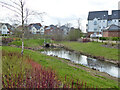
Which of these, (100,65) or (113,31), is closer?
(100,65)

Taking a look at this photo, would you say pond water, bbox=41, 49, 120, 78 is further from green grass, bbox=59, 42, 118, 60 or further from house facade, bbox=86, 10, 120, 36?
house facade, bbox=86, 10, 120, 36

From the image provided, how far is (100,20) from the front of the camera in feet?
139

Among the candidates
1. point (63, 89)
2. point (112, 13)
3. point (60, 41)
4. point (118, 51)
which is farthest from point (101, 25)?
point (63, 89)

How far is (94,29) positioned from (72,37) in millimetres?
15401

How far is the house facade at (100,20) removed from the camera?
133ft

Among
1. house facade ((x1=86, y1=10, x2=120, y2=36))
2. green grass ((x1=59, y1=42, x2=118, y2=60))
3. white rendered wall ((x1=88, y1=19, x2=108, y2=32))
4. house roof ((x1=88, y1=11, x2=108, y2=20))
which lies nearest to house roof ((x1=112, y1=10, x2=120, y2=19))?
house facade ((x1=86, y1=10, x2=120, y2=36))

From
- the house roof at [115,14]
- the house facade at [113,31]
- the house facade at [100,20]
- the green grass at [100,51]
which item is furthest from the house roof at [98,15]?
the green grass at [100,51]

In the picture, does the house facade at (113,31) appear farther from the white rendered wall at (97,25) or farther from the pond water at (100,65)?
the pond water at (100,65)

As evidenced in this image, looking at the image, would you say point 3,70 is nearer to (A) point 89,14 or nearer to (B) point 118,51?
(B) point 118,51

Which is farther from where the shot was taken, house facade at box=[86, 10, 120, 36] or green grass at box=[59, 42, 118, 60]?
house facade at box=[86, 10, 120, 36]

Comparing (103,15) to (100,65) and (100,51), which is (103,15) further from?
(100,65)

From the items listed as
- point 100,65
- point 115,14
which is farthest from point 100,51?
point 115,14

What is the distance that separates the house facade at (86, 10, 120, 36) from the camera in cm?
4059

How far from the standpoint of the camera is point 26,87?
349 cm
